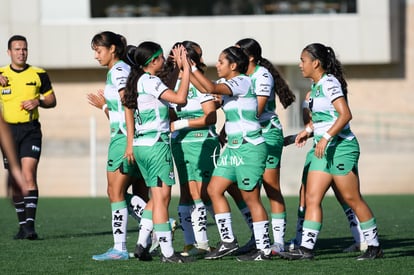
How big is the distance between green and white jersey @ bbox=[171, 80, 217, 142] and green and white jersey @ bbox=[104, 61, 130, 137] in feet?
2.30

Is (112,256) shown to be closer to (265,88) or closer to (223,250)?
(223,250)

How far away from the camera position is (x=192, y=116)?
33.0 feet

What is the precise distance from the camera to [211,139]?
1002 centimetres

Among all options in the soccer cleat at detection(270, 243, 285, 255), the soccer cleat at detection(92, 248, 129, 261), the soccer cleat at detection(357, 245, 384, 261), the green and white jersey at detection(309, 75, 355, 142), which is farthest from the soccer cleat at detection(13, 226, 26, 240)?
the soccer cleat at detection(357, 245, 384, 261)

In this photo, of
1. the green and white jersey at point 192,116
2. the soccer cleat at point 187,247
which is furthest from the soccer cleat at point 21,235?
the green and white jersey at point 192,116

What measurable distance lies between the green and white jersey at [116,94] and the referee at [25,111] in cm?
260

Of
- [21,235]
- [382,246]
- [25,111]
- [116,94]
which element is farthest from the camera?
[25,111]

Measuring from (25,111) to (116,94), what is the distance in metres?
2.95

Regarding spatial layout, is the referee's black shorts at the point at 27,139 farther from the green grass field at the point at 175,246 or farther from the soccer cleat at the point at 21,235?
the green grass field at the point at 175,246

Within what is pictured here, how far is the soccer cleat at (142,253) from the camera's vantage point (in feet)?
30.2

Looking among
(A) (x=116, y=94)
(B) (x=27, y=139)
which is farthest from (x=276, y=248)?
(B) (x=27, y=139)

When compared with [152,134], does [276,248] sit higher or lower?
lower

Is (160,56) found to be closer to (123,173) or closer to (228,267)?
(123,173)

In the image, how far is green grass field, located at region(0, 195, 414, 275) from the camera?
873 cm
